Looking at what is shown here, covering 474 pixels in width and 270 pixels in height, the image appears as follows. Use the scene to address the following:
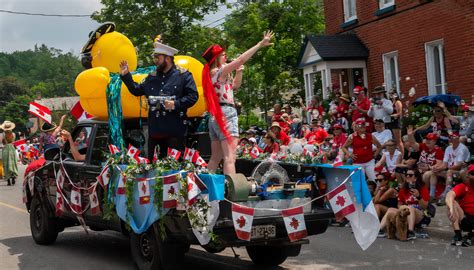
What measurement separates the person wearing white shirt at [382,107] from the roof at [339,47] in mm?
6659

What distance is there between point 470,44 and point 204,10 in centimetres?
1922

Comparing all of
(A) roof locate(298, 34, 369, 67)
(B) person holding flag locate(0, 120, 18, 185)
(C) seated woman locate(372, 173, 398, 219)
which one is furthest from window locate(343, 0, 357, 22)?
(C) seated woman locate(372, 173, 398, 219)

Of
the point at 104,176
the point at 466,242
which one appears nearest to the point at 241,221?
the point at 104,176

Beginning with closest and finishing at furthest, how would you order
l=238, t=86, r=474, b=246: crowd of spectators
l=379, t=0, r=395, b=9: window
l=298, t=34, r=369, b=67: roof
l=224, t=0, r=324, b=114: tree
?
1. l=238, t=86, r=474, b=246: crowd of spectators
2. l=379, t=0, r=395, b=9: window
3. l=298, t=34, r=369, b=67: roof
4. l=224, t=0, r=324, b=114: tree

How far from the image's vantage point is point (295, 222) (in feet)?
22.5

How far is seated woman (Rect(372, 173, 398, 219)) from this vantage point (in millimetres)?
10992

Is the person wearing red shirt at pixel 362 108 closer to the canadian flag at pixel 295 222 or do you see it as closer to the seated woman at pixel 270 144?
the seated woman at pixel 270 144

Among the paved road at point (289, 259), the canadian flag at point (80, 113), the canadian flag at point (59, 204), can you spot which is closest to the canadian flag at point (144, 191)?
the paved road at point (289, 259)

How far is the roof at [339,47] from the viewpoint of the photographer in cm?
2175

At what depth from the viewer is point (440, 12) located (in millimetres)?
17781

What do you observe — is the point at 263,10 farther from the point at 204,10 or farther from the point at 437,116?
the point at 437,116

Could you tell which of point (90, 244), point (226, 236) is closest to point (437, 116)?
point (90, 244)

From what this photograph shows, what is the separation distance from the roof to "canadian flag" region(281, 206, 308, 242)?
15445 mm

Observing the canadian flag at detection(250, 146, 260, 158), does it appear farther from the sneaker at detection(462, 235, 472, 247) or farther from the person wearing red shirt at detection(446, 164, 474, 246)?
the sneaker at detection(462, 235, 472, 247)
